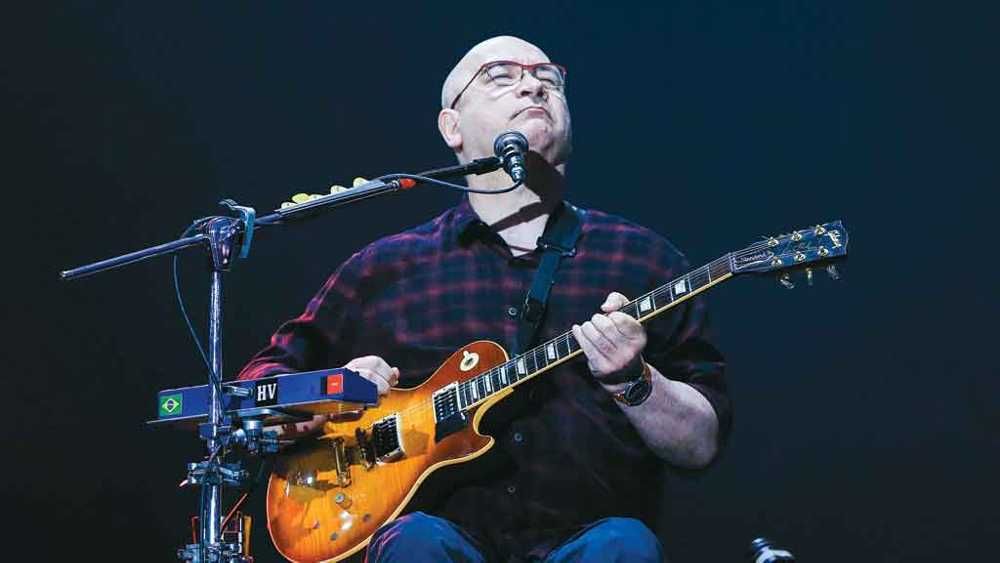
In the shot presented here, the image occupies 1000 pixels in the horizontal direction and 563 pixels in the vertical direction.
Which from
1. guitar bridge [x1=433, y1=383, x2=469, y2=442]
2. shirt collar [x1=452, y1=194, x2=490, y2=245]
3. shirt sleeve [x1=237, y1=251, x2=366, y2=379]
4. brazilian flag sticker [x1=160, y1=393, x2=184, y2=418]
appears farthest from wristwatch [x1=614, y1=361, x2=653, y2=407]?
brazilian flag sticker [x1=160, y1=393, x2=184, y2=418]

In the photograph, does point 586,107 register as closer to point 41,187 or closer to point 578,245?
point 578,245

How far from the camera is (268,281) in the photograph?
3.89m

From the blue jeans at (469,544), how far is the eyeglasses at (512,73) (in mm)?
1158

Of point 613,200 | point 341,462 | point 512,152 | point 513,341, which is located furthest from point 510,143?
point 613,200

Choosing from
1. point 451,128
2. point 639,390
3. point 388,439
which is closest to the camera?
point 639,390

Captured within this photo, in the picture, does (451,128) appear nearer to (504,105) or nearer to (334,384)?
(504,105)

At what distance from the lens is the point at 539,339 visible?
8.70 feet

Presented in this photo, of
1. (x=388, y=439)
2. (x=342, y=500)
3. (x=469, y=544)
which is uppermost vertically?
(x=388, y=439)

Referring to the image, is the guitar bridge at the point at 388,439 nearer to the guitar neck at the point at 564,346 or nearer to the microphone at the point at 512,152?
the guitar neck at the point at 564,346

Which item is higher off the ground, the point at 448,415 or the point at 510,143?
the point at 510,143

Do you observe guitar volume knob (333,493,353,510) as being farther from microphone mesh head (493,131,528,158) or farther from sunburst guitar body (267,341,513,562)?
microphone mesh head (493,131,528,158)

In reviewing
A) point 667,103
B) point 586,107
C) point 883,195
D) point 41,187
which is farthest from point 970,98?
point 41,187

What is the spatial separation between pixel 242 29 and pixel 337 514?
80.1 inches

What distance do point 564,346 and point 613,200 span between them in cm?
119
